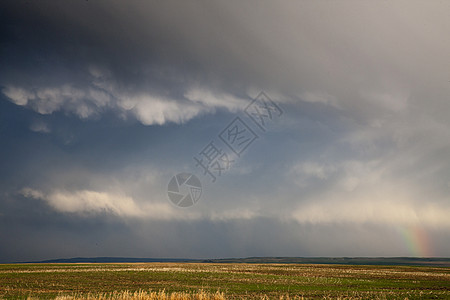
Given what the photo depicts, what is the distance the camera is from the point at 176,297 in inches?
697

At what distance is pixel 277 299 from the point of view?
27.9 metres

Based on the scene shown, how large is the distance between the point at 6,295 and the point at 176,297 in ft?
78.5

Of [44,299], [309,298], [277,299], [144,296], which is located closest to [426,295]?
→ [309,298]

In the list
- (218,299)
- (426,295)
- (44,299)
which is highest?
(218,299)

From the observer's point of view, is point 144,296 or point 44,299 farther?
point 44,299

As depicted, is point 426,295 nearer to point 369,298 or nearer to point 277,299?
point 369,298

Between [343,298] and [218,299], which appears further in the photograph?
[343,298]

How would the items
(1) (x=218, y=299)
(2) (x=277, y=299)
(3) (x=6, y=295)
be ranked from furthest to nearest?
(3) (x=6, y=295) → (2) (x=277, y=299) → (1) (x=218, y=299)

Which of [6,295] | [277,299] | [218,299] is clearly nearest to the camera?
[218,299]

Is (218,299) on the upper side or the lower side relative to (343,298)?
upper

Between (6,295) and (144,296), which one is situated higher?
(144,296)

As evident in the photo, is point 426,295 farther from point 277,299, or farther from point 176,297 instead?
point 176,297

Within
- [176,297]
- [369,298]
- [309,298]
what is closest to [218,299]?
[176,297]

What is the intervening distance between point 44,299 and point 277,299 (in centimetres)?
2082
